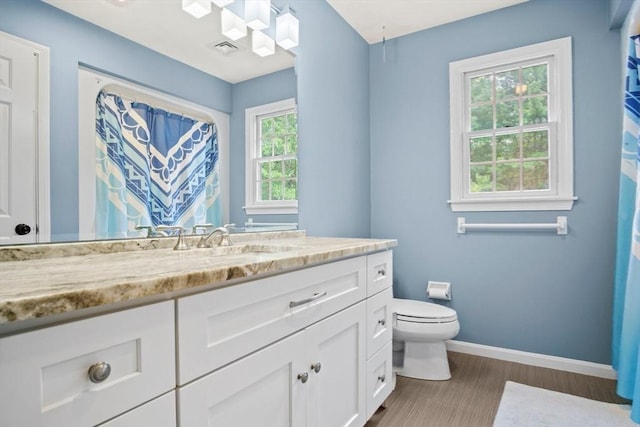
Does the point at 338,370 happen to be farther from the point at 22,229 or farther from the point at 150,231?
the point at 22,229

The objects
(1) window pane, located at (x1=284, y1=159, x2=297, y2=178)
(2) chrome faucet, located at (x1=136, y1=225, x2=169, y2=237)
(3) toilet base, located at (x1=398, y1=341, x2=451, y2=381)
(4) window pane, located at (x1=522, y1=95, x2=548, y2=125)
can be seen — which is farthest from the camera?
(4) window pane, located at (x1=522, y1=95, x2=548, y2=125)

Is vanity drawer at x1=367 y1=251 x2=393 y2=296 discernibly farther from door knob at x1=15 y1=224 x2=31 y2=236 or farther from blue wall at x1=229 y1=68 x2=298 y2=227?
door knob at x1=15 y1=224 x2=31 y2=236

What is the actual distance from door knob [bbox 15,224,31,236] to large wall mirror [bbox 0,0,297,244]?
22mm

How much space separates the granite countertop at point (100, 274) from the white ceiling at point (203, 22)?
0.75 meters

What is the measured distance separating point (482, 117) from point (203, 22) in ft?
6.63

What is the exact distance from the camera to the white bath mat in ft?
5.41

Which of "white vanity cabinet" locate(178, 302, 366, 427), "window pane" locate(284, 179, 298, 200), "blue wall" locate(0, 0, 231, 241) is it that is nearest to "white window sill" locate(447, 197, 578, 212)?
"window pane" locate(284, 179, 298, 200)

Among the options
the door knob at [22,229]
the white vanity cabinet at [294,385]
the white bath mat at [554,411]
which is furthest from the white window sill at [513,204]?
the door knob at [22,229]

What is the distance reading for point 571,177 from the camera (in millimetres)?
2221

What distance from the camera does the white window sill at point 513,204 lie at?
7.34 feet

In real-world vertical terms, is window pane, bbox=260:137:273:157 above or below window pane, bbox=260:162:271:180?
above

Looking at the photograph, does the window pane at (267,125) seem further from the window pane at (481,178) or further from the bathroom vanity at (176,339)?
the window pane at (481,178)

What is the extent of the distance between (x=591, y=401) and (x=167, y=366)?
7.32 ft

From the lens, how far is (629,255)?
6.02 ft
